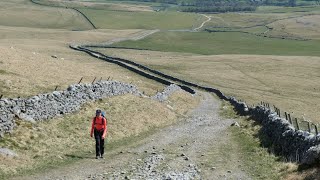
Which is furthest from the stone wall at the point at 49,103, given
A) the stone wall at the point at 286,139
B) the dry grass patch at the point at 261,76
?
the dry grass patch at the point at 261,76

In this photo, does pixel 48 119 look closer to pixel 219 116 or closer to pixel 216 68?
pixel 219 116

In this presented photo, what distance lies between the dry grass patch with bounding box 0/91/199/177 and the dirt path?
1621 millimetres

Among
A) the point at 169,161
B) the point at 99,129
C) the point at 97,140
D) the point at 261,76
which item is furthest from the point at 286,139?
the point at 261,76

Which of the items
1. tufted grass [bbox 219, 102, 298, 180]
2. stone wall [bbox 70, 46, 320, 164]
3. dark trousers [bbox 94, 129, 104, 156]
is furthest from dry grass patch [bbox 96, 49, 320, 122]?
dark trousers [bbox 94, 129, 104, 156]

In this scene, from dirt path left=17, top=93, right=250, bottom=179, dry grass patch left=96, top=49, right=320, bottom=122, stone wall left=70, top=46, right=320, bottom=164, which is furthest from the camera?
dry grass patch left=96, top=49, right=320, bottom=122

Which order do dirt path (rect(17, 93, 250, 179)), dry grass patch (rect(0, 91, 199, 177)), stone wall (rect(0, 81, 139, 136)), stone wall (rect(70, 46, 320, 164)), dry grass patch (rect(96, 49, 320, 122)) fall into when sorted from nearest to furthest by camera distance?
stone wall (rect(70, 46, 320, 164)), dirt path (rect(17, 93, 250, 179)), dry grass patch (rect(0, 91, 199, 177)), stone wall (rect(0, 81, 139, 136)), dry grass patch (rect(96, 49, 320, 122))

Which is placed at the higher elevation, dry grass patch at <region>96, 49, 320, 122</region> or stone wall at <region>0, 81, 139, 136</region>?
stone wall at <region>0, 81, 139, 136</region>

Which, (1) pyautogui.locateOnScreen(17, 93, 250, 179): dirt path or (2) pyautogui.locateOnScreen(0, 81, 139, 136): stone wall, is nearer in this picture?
(1) pyautogui.locateOnScreen(17, 93, 250, 179): dirt path

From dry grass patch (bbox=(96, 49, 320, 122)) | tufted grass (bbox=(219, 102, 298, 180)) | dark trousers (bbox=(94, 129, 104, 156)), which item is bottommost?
dry grass patch (bbox=(96, 49, 320, 122))

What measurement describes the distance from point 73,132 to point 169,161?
31.4 feet

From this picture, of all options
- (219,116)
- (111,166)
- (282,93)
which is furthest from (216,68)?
(111,166)

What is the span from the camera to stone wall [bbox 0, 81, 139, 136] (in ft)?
103

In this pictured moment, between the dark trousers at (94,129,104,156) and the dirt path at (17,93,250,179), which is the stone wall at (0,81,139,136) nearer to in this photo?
the dark trousers at (94,129,104,156)

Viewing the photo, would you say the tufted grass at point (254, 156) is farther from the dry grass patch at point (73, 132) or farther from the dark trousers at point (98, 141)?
the dark trousers at point (98, 141)
